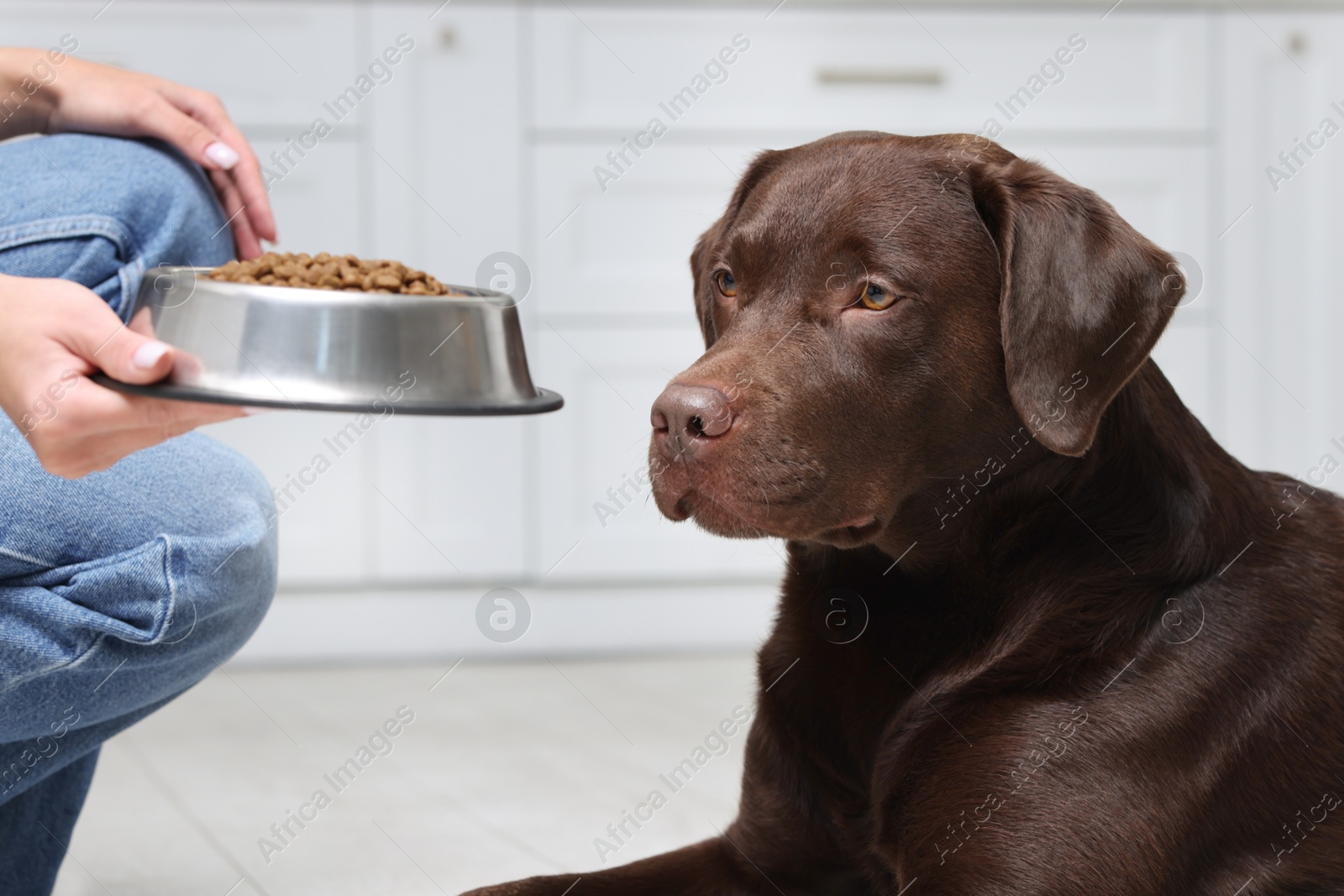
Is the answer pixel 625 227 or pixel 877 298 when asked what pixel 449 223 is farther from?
pixel 877 298

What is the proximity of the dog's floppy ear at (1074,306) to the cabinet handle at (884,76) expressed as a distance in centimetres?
189

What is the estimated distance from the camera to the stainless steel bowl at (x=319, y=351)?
Result: 3.46 ft

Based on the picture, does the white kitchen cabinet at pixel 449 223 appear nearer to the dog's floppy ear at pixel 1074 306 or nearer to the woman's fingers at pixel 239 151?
the woman's fingers at pixel 239 151

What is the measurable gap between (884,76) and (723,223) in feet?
5.41

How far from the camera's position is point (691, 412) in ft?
4.11

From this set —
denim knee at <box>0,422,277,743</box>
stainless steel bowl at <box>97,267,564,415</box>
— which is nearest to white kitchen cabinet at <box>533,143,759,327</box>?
denim knee at <box>0,422,277,743</box>

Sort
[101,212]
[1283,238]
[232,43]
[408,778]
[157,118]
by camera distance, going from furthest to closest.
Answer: [1283,238] < [232,43] < [408,778] < [157,118] < [101,212]

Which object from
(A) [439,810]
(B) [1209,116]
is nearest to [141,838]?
(A) [439,810]

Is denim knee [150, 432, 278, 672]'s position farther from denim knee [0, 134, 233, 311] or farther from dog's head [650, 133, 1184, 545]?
dog's head [650, 133, 1184, 545]

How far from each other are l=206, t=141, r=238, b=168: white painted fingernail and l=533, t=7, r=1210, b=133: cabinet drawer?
59.6 inches

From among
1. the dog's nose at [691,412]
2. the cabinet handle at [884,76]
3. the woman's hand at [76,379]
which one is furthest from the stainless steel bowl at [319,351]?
the cabinet handle at [884,76]

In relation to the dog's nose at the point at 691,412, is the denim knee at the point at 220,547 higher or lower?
lower

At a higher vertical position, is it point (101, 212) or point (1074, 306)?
point (1074, 306)

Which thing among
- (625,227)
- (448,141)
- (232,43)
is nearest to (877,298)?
(625,227)
